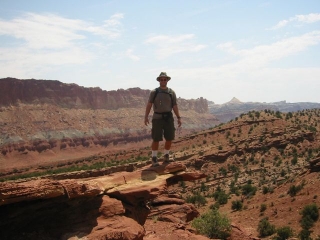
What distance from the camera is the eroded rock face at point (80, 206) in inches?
304

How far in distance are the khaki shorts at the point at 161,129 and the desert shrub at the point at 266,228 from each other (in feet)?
36.4

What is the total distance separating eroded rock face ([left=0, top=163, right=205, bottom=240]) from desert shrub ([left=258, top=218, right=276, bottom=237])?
34.8ft

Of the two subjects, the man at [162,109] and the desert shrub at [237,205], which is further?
the desert shrub at [237,205]

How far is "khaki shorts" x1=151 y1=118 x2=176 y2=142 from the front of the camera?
35.8ft

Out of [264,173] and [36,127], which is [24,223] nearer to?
[264,173]

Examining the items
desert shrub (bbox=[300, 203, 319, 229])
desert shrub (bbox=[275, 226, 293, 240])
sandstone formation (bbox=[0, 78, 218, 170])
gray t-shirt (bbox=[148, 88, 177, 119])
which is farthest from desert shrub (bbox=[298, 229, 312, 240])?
sandstone formation (bbox=[0, 78, 218, 170])

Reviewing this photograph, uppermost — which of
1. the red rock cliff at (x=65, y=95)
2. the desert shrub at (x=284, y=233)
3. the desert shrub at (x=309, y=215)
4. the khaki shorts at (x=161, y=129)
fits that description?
the red rock cliff at (x=65, y=95)

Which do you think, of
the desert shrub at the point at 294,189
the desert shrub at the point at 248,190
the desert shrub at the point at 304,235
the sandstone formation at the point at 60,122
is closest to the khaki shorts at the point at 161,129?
the desert shrub at the point at 304,235

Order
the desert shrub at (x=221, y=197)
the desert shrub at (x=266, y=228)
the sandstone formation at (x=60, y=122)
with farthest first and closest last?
the sandstone formation at (x=60, y=122)
the desert shrub at (x=221, y=197)
the desert shrub at (x=266, y=228)

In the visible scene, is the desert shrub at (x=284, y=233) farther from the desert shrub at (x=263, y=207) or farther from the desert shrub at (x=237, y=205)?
the desert shrub at (x=237, y=205)

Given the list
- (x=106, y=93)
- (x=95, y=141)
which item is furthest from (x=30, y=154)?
(x=106, y=93)

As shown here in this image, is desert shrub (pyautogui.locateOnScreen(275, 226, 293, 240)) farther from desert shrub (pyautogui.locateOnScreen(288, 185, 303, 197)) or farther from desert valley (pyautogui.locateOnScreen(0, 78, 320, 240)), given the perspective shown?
desert shrub (pyautogui.locateOnScreen(288, 185, 303, 197))

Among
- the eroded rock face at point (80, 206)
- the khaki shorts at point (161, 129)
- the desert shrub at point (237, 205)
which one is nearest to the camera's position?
the eroded rock face at point (80, 206)

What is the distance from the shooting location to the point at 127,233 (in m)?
8.54
